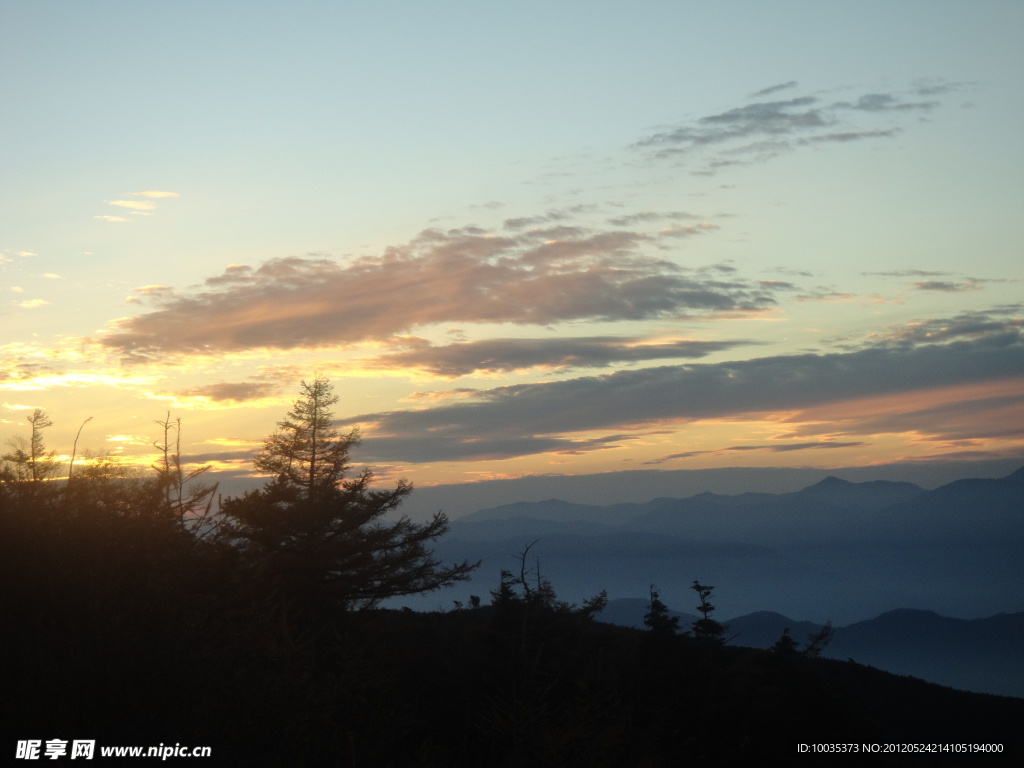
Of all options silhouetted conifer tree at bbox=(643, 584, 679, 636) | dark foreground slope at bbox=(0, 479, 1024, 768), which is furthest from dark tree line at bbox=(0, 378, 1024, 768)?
silhouetted conifer tree at bbox=(643, 584, 679, 636)

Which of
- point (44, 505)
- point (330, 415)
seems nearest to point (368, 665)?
point (44, 505)

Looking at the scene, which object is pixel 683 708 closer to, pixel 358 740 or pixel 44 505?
pixel 358 740

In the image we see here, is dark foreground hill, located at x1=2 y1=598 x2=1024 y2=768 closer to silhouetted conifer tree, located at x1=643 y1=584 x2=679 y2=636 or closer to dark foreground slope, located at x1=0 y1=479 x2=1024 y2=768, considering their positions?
dark foreground slope, located at x1=0 y1=479 x2=1024 y2=768

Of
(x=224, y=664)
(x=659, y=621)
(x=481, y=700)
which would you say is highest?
(x=224, y=664)

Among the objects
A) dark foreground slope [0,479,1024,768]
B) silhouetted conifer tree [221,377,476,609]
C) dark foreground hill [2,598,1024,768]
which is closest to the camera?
dark foreground slope [0,479,1024,768]

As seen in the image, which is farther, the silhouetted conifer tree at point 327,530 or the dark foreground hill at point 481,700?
the silhouetted conifer tree at point 327,530

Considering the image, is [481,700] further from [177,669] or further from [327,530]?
[177,669]

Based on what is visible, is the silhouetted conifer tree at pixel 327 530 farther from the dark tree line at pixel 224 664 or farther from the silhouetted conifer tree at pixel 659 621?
the silhouetted conifer tree at pixel 659 621

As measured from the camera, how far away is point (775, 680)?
2681 centimetres

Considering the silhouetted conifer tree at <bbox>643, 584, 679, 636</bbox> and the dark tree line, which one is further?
the silhouetted conifer tree at <bbox>643, 584, 679, 636</bbox>

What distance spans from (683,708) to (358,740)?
1912cm

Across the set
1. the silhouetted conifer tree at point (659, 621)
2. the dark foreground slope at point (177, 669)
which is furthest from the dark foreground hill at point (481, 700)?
the silhouetted conifer tree at point (659, 621)

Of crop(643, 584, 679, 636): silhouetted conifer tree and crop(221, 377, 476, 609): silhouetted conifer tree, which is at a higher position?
crop(221, 377, 476, 609): silhouetted conifer tree

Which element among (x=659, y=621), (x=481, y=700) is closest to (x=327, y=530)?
(x=481, y=700)
